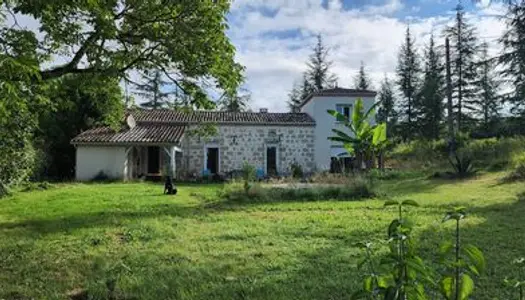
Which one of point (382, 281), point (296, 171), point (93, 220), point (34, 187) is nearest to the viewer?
point (382, 281)

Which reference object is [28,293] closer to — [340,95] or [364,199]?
[364,199]

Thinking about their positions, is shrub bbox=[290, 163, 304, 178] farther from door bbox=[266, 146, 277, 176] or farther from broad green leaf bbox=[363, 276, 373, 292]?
broad green leaf bbox=[363, 276, 373, 292]

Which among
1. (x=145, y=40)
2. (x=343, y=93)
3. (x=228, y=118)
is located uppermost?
(x=343, y=93)

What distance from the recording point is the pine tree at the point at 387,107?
47.5 m

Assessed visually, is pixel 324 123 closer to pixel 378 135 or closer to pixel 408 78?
pixel 408 78

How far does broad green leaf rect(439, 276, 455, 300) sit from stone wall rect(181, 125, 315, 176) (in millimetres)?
27660

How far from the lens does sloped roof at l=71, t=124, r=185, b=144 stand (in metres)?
26.1

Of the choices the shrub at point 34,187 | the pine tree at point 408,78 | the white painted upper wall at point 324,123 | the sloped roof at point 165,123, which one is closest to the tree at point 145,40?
the shrub at point 34,187

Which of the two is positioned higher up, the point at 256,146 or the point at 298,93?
the point at 298,93

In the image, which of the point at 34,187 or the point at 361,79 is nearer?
the point at 34,187

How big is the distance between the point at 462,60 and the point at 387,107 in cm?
891

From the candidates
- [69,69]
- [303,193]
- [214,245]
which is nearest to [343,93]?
[303,193]

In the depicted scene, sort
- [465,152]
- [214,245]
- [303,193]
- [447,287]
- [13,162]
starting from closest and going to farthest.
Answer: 1. [447,287]
2. [214,245]
3. [303,193]
4. [13,162]
5. [465,152]

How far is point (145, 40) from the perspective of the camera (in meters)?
9.14
